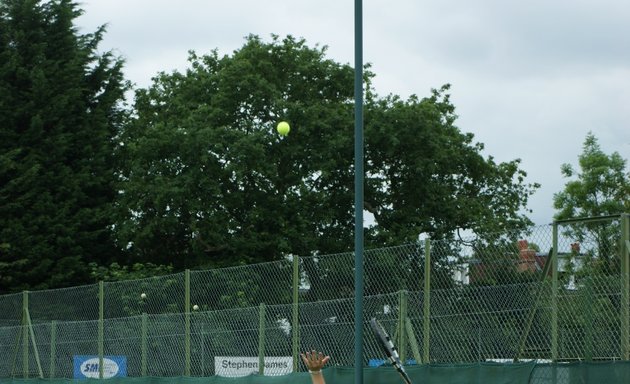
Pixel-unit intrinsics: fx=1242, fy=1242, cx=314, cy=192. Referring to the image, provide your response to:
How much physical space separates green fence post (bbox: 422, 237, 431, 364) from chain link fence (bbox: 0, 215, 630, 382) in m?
0.01

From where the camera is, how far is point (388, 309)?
583 inches

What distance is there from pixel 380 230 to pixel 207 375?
2392cm

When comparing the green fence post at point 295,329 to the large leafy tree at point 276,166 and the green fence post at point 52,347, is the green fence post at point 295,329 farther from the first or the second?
the large leafy tree at point 276,166

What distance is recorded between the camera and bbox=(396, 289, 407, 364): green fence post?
47.0 feet

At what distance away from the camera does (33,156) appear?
136 ft

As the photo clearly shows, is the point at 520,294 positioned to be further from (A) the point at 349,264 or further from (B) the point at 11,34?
(B) the point at 11,34

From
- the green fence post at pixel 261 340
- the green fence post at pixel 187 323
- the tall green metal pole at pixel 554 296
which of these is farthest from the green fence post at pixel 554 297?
the green fence post at pixel 187 323

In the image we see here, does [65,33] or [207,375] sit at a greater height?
A: [65,33]

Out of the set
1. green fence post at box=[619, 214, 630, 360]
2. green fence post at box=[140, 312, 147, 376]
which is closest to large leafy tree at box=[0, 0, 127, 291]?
green fence post at box=[140, 312, 147, 376]

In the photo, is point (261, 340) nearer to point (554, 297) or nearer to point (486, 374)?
point (486, 374)

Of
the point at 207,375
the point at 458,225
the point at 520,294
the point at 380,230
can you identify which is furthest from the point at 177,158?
the point at 520,294

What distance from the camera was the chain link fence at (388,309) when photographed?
40.1 ft

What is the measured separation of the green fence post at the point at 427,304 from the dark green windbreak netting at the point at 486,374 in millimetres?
289

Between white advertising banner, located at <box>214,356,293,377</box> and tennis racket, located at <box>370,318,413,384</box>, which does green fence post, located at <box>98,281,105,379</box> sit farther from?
tennis racket, located at <box>370,318,413,384</box>
